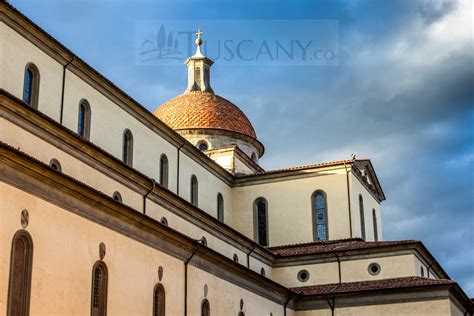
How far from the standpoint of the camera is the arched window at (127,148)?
1336 inches

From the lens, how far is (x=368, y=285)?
39.6 meters

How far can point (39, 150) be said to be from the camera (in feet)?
82.9

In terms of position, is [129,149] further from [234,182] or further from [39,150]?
[234,182]

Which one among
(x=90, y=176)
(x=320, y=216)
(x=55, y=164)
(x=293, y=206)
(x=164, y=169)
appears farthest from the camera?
(x=293, y=206)

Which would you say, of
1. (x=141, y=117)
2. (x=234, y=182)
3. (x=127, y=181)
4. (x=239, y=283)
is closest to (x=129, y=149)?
(x=141, y=117)

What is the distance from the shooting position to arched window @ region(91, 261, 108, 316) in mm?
22500

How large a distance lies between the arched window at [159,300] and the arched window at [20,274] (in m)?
6.63

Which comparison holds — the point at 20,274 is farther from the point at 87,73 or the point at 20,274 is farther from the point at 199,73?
the point at 199,73

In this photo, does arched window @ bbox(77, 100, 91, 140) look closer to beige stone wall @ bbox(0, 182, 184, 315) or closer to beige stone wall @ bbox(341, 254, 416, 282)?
beige stone wall @ bbox(0, 182, 184, 315)

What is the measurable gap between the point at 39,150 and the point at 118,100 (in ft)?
28.3

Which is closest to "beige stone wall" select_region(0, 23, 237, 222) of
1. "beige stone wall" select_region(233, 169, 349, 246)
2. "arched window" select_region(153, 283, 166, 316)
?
"beige stone wall" select_region(233, 169, 349, 246)

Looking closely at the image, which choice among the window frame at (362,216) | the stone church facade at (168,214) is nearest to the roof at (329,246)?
the stone church facade at (168,214)

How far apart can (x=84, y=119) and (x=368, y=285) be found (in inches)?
651

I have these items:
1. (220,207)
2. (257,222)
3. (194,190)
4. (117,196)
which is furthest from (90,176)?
(257,222)
